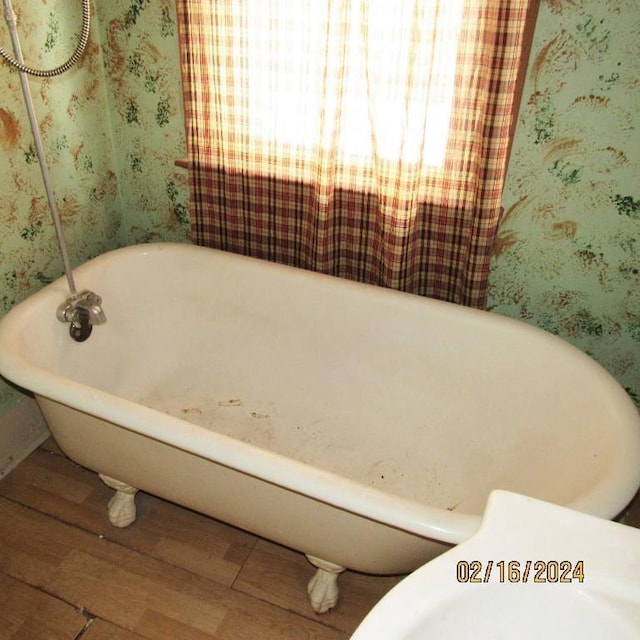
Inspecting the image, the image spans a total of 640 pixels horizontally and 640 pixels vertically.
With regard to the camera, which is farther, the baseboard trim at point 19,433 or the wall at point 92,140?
the baseboard trim at point 19,433

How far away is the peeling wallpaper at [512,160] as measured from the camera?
59.4 inches

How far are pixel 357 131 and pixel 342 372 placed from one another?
71cm

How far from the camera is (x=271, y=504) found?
1.32 metres

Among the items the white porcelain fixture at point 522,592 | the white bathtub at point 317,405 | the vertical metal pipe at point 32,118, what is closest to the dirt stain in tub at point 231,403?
the white bathtub at point 317,405

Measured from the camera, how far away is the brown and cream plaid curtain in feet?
4.92

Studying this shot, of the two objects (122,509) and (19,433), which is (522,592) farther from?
(19,433)

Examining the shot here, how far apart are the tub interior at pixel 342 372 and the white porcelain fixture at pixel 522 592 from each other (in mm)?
722

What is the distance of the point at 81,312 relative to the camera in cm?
168

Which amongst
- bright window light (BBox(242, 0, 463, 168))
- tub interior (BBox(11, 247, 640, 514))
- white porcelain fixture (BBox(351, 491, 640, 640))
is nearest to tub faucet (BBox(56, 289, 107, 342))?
tub interior (BBox(11, 247, 640, 514))

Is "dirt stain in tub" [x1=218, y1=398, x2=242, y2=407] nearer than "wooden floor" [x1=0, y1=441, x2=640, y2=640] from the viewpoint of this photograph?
No

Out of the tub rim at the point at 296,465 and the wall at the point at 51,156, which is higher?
the wall at the point at 51,156

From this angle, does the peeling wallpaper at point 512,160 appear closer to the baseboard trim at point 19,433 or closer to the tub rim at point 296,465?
the baseboard trim at point 19,433

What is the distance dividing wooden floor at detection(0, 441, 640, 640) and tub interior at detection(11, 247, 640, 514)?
11.4 inches

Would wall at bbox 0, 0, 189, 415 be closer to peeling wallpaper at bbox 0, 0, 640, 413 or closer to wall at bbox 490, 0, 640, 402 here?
peeling wallpaper at bbox 0, 0, 640, 413
